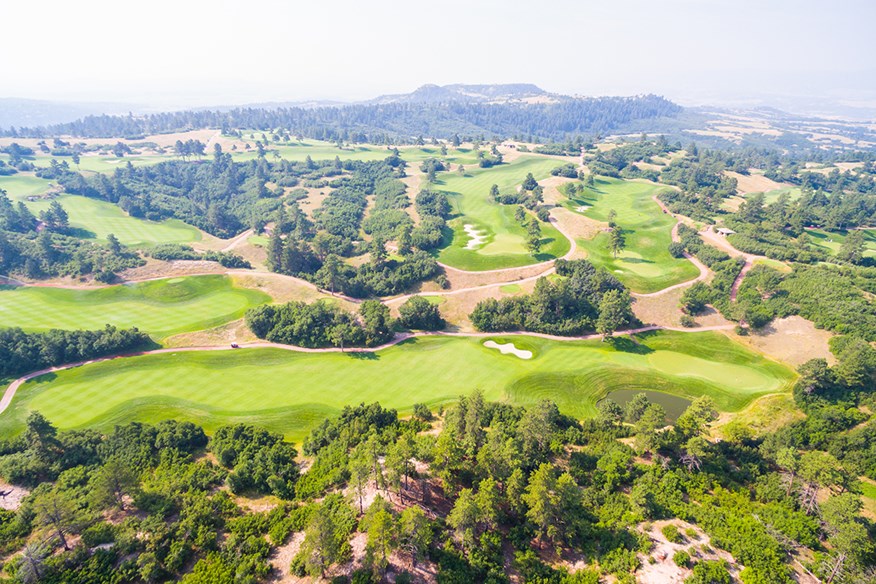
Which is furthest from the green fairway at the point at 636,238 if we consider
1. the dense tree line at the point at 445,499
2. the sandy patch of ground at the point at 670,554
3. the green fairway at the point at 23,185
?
the green fairway at the point at 23,185

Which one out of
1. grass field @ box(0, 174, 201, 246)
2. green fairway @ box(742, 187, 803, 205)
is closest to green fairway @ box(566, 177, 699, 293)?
green fairway @ box(742, 187, 803, 205)

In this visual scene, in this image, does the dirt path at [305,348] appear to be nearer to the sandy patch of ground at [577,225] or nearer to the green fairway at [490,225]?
the green fairway at [490,225]

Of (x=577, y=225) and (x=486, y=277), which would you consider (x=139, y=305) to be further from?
(x=577, y=225)

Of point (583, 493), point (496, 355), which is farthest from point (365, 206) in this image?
point (583, 493)

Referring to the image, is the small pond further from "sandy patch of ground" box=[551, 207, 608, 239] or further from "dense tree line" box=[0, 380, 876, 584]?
"sandy patch of ground" box=[551, 207, 608, 239]

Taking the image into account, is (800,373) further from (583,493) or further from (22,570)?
(22,570)

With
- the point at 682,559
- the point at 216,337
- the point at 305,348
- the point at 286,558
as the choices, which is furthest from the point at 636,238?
the point at 286,558
